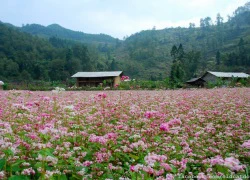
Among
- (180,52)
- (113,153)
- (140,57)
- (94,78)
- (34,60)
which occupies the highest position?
(140,57)

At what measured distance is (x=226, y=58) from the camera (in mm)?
89562

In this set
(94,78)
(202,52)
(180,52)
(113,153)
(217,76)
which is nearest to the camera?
(113,153)

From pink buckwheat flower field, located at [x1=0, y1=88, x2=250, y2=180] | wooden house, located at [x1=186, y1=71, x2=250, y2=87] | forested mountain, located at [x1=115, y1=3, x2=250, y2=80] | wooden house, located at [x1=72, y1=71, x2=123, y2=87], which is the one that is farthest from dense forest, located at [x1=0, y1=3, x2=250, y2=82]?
pink buckwheat flower field, located at [x1=0, y1=88, x2=250, y2=180]

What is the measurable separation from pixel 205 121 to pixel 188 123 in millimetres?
1037

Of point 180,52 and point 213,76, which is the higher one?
point 180,52

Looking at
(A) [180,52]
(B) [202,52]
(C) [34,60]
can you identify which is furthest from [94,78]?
(B) [202,52]

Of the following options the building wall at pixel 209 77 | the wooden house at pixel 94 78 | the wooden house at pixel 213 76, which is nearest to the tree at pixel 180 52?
the wooden house at pixel 213 76

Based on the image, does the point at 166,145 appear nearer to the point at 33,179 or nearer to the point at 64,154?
the point at 64,154

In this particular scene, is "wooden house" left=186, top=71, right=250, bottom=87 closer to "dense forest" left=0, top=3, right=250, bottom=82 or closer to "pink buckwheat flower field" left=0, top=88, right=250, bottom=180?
"dense forest" left=0, top=3, right=250, bottom=82

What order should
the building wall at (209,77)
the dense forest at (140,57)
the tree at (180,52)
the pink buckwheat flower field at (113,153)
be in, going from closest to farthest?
the pink buckwheat flower field at (113,153)
the building wall at (209,77)
the tree at (180,52)
the dense forest at (140,57)

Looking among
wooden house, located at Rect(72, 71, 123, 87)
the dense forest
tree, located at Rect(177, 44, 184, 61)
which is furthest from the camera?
the dense forest

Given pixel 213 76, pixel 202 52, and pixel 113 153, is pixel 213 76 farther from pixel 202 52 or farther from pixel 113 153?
pixel 202 52

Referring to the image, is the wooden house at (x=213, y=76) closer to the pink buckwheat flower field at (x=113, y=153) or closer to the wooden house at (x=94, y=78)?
the wooden house at (x=94, y=78)

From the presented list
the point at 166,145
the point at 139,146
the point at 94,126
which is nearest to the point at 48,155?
the point at 139,146
